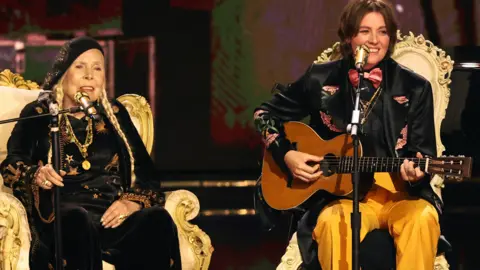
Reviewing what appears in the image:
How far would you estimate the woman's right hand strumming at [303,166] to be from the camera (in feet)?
14.2

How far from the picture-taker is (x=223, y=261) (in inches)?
235

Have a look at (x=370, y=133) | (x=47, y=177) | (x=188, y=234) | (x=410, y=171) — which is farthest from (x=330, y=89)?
(x=47, y=177)

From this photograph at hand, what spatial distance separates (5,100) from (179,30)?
7.24 feet

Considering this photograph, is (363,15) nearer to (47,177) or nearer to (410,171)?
(410,171)

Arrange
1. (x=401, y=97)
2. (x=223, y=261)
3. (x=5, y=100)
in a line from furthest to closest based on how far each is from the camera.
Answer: (x=223, y=261) → (x=5, y=100) → (x=401, y=97)

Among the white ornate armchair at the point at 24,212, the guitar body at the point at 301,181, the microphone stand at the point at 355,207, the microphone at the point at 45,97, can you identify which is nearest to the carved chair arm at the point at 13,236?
the white ornate armchair at the point at 24,212

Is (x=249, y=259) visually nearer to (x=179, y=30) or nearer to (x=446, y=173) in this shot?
(x=179, y=30)

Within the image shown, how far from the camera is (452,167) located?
3.79m

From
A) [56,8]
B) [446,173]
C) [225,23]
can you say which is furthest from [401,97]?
[56,8]

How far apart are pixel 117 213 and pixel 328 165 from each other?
3.34 ft

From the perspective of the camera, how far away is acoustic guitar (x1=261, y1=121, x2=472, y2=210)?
162 inches

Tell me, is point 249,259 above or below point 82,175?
below

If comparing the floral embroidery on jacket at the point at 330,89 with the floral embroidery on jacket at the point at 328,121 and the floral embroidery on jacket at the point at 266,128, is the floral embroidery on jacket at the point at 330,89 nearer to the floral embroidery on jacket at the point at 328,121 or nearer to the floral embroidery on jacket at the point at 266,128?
the floral embroidery on jacket at the point at 328,121

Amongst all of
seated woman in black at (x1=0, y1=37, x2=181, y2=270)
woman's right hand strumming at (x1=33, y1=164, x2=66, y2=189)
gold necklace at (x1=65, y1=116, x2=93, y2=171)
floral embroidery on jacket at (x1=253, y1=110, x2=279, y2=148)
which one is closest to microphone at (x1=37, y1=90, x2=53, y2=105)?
seated woman in black at (x1=0, y1=37, x2=181, y2=270)
